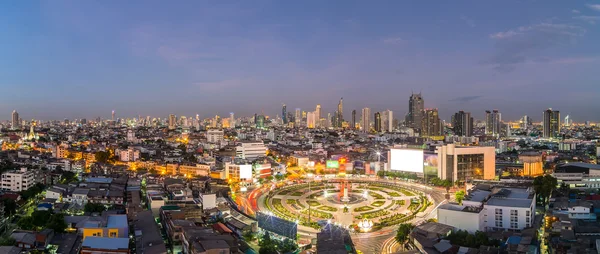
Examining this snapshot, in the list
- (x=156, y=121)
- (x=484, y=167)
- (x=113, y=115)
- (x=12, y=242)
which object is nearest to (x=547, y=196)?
(x=484, y=167)

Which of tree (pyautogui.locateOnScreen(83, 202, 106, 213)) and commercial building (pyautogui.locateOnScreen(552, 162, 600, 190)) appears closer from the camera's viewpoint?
tree (pyautogui.locateOnScreen(83, 202, 106, 213))

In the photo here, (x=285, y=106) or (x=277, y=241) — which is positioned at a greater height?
(x=285, y=106)

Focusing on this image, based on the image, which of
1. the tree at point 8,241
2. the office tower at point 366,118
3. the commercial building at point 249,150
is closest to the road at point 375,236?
the tree at point 8,241

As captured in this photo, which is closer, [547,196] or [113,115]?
[547,196]

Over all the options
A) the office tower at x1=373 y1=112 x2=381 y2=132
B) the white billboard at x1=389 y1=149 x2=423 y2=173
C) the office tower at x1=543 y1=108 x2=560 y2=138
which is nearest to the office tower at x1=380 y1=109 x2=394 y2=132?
the office tower at x1=373 y1=112 x2=381 y2=132

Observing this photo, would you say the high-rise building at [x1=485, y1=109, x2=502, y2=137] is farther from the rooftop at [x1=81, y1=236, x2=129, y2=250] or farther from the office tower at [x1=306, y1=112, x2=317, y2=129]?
the rooftop at [x1=81, y1=236, x2=129, y2=250]

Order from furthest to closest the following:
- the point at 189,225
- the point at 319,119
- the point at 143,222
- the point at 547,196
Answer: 1. the point at 319,119
2. the point at 547,196
3. the point at 143,222
4. the point at 189,225

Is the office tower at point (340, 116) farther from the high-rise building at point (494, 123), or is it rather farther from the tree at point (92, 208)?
the tree at point (92, 208)

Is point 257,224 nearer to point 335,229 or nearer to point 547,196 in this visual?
point 335,229

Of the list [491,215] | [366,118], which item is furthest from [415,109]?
[491,215]
